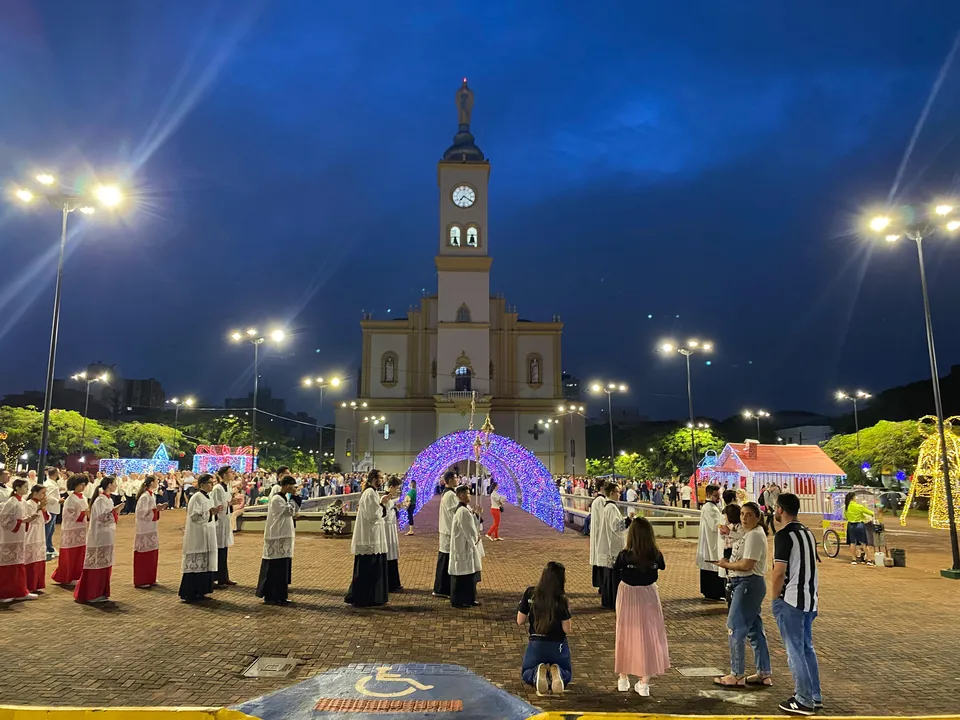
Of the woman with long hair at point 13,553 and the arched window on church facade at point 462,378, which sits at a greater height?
the arched window on church facade at point 462,378

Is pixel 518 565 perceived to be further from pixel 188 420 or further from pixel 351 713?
pixel 188 420

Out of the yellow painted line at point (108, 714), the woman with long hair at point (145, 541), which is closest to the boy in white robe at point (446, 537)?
the woman with long hair at point (145, 541)

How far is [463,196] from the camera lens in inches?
1861

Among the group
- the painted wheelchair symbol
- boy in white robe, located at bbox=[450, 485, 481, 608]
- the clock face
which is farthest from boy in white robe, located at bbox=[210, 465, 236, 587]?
the clock face

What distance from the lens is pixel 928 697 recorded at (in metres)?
5.18

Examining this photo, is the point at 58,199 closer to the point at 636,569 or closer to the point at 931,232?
the point at 636,569

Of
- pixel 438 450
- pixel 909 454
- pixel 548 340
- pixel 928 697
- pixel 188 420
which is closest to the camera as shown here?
pixel 928 697

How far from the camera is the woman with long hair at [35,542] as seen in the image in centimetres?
878

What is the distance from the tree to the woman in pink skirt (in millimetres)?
29668

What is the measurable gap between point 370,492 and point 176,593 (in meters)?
3.16

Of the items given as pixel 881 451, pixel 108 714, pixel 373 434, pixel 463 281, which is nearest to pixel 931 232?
pixel 108 714

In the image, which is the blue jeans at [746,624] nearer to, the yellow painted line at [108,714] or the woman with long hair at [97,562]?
the yellow painted line at [108,714]

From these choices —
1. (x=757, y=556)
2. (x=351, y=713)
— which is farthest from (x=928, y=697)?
(x=351, y=713)

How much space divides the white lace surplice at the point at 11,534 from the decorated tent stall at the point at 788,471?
23.6 meters
